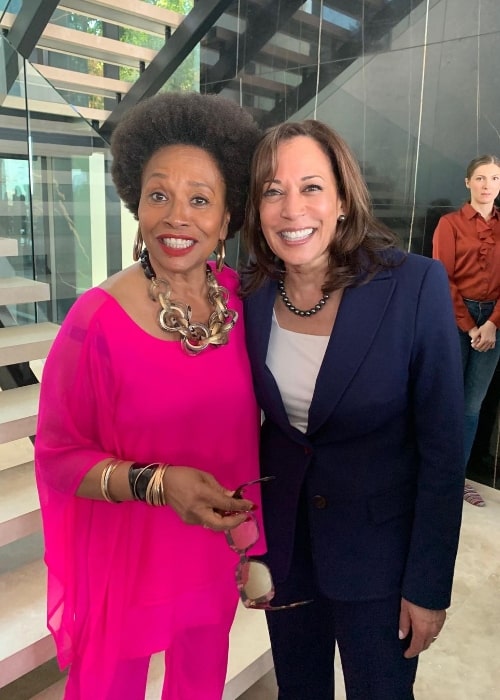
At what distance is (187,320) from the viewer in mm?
1188

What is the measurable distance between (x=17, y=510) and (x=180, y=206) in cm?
125

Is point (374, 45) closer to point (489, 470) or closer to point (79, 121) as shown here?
point (79, 121)

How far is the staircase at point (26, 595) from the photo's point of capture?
1650 mm

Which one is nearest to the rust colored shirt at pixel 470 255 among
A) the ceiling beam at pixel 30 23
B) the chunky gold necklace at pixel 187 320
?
the chunky gold necklace at pixel 187 320

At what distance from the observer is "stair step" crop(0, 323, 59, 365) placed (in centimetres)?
243

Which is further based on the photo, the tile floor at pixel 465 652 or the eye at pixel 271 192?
the tile floor at pixel 465 652

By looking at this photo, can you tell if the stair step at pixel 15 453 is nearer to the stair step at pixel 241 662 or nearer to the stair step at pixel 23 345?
the stair step at pixel 23 345

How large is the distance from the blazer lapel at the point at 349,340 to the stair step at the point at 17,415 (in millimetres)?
1373

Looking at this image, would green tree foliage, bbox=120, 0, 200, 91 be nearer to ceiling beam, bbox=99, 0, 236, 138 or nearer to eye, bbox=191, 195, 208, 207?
ceiling beam, bbox=99, 0, 236, 138

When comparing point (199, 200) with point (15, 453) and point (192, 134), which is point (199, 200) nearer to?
point (192, 134)

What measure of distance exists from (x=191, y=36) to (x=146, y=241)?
402cm

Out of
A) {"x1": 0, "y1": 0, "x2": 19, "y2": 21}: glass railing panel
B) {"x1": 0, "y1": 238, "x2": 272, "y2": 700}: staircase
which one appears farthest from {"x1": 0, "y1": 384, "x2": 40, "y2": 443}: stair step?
{"x1": 0, "y1": 0, "x2": 19, "y2": 21}: glass railing panel

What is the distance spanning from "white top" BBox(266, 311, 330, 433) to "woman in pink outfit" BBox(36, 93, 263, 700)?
0.29 ft

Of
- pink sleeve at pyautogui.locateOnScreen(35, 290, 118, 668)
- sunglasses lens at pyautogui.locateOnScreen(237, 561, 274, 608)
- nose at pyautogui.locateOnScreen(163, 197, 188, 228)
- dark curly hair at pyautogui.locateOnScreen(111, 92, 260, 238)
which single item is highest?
dark curly hair at pyautogui.locateOnScreen(111, 92, 260, 238)
